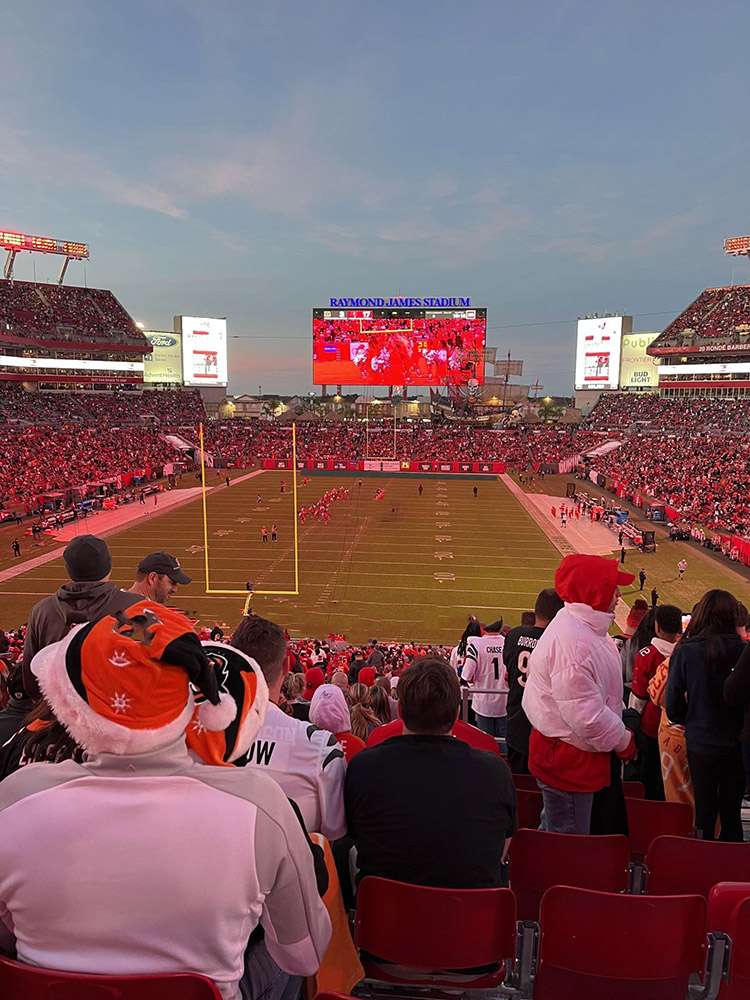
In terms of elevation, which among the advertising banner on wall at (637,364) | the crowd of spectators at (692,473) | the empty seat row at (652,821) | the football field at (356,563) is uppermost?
the advertising banner on wall at (637,364)

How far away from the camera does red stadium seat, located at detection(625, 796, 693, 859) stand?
3.49 m

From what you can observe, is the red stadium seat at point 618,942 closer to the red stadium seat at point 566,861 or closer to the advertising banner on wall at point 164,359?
the red stadium seat at point 566,861

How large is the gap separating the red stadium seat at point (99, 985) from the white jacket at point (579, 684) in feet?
7.16

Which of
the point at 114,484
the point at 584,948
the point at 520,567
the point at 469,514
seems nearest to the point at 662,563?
the point at 520,567

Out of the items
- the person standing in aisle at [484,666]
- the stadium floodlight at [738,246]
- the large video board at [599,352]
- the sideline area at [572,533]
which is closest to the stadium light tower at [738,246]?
the stadium floodlight at [738,246]

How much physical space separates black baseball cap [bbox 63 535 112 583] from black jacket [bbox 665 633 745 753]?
3379 mm

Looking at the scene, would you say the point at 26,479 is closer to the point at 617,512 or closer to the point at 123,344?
the point at 617,512

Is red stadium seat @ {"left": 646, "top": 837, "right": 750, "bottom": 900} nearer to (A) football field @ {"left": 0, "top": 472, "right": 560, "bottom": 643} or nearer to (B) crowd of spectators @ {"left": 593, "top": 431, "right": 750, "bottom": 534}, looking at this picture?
(A) football field @ {"left": 0, "top": 472, "right": 560, "bottom": 643}

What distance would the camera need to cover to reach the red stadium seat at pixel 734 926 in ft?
7.81

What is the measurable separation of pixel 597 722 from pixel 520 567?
854 inches

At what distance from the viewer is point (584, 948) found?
93.4 inches

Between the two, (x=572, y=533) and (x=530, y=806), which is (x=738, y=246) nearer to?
(x=572, y=533)

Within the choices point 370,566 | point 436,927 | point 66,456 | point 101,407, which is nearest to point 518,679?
point 436,927

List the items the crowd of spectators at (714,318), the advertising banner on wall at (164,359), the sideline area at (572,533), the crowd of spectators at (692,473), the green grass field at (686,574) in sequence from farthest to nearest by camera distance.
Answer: the advertising banner on wall at (164,359), the crowd of spectators at (714,318), the crowd of spectators at (692,473), the sideline area at (572,533), the green grass field at (686,574)
